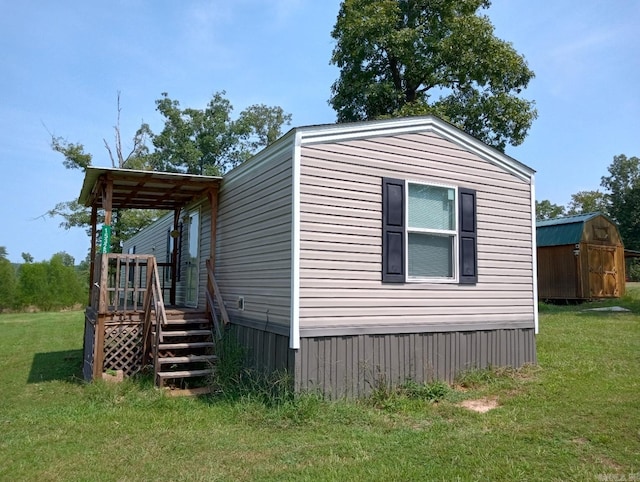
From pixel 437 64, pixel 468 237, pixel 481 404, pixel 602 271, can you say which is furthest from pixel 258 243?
pixel 602 271

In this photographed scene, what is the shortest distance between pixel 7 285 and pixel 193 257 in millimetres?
18796

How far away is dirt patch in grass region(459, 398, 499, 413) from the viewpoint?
5.83 meters

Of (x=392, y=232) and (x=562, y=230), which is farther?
A: (x=562, y=230)

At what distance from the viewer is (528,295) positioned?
7855 mm

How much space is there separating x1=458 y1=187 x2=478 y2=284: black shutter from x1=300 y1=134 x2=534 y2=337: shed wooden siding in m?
0.14

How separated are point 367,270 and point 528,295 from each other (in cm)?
311

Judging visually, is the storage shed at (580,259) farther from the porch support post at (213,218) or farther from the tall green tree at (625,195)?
the tall green tree at (625,195)

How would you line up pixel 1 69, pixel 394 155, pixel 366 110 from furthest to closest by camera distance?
pixel 366 110, pixel 1 69, pixel 394 155

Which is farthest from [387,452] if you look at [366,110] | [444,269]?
[366,110]

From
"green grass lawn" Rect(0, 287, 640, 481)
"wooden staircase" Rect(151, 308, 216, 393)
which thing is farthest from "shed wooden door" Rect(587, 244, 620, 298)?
"wooden staircase" Rect(151, 308, 216, 393)

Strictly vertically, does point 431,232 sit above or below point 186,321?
above

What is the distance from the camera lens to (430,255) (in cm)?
690

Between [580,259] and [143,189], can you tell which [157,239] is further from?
[580,259]

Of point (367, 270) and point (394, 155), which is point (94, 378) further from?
point (394, 155)
